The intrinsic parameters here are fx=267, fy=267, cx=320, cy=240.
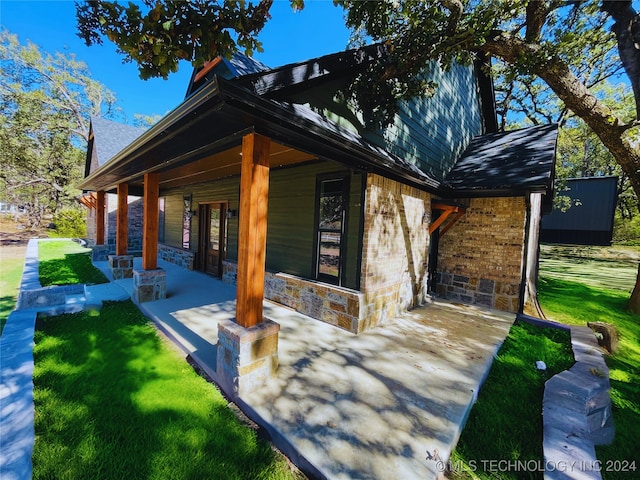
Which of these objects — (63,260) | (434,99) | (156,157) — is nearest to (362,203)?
(156,157)

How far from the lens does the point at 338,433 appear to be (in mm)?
2377

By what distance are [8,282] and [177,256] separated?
4165 mm

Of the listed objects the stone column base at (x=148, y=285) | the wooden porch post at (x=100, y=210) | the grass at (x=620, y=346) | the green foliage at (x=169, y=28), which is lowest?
the grass at (x=620, y=346)

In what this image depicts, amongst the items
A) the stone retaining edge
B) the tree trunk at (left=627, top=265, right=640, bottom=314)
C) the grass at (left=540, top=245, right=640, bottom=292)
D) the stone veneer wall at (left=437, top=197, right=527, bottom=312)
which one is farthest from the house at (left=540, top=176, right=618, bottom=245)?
the stone retaining edge

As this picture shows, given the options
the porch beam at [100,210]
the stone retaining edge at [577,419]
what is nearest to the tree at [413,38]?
the stone retaining edge at [577,419]

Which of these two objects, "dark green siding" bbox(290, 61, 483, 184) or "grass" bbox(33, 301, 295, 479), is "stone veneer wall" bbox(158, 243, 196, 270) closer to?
"grass" bbox(33, 301, 295, 479)

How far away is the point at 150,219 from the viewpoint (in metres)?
5.50

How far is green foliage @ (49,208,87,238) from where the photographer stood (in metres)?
17.7

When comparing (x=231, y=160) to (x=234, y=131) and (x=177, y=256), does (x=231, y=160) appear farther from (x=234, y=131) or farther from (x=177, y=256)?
(x=177, y=256)

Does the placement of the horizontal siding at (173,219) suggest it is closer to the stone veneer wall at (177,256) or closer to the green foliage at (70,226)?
the stone veneer wall at (177,256)

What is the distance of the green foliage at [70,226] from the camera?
17.7 metres

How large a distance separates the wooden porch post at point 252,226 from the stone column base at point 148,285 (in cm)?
361

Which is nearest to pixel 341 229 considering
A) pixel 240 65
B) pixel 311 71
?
pixel 311 71

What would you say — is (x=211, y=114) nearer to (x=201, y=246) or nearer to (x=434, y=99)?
(x=434, y=99)
